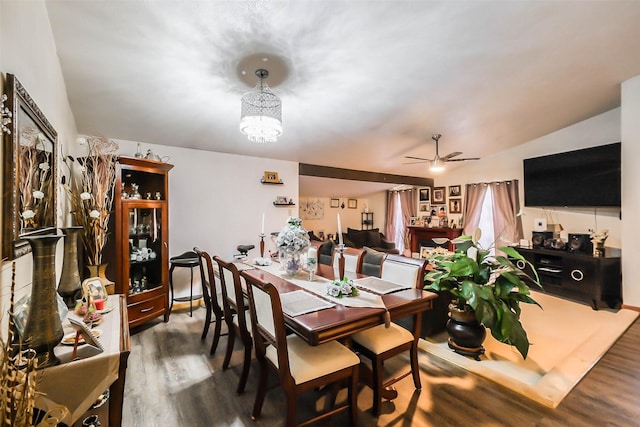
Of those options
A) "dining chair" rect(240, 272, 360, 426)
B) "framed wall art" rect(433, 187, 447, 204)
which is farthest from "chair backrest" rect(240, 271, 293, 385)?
"framed wall art" rect(433, 187, 447, 204)

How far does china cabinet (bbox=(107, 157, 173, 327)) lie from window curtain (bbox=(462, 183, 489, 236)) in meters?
6.02

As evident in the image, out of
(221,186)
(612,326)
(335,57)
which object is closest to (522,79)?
(335,57)

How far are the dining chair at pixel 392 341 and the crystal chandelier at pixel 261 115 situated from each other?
5.14 ft

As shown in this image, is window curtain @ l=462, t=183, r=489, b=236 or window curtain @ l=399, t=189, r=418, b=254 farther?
window curtain @ l=399, t=189, r=418, b=254

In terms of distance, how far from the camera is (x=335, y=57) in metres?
2.47

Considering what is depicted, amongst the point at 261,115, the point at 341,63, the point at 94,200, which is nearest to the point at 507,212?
the point at 341,63

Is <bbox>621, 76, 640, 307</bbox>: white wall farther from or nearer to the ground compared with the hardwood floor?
farther from the ground

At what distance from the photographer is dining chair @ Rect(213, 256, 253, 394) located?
1.98 metres

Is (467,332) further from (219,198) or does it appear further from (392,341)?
(219,198)

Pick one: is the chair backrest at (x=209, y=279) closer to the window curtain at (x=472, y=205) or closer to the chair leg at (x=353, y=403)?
the chair leg at (x=353, y=403)

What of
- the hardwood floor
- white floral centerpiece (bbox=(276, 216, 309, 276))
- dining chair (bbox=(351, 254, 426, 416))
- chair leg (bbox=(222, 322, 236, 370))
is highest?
white floral centerpiece (bbox=(276, 216, 309, 276))

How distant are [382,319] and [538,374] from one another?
63.1 inches

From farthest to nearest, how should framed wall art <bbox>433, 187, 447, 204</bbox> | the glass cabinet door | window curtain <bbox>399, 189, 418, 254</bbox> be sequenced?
window curtain <bbox>399, 189, 418, 254</bbox> < framed wall art <bbox>433, 187, 447, 204</bbox> < the glass cabinet door

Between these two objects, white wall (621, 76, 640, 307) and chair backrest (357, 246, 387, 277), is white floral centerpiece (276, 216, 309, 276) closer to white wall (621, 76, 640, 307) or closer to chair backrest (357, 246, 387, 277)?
chair backrest (357, 246, 387, 277)
